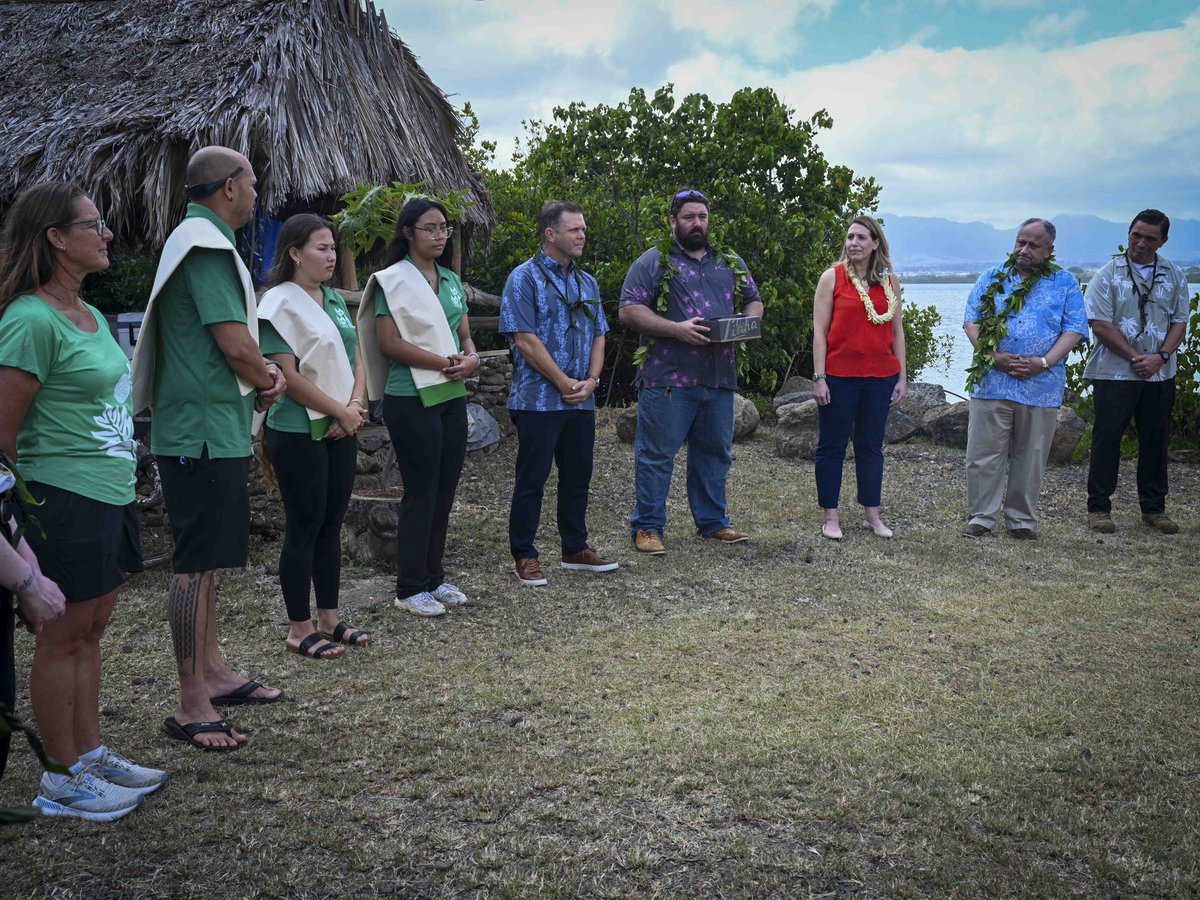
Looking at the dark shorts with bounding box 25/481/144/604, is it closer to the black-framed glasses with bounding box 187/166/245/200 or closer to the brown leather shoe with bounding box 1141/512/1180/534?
the black-framed glasses with bounding box 187/166/245/200

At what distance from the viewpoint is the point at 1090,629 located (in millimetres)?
4691

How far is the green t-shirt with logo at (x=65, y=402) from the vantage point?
2.66m

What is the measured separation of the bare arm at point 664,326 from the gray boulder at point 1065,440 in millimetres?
4644

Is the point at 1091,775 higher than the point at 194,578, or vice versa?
the point at 194,578

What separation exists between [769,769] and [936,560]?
10.1 feet

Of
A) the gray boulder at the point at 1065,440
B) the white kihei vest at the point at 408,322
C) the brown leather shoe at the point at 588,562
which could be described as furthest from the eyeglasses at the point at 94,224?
the gray boulder at the point at 1065,440

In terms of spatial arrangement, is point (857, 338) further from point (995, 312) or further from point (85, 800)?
point (85, 800)

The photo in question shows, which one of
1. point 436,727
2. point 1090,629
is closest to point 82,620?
point 436,727

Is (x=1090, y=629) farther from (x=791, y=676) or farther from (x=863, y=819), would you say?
(x=863, y=819)

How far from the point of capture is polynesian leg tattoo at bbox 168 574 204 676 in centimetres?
328

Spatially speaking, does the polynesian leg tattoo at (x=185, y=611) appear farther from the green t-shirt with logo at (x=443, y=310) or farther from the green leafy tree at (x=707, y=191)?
the green leafy tree at (x=707, y=191)

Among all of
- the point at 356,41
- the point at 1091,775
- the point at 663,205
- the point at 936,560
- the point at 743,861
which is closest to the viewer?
the point at 743,861

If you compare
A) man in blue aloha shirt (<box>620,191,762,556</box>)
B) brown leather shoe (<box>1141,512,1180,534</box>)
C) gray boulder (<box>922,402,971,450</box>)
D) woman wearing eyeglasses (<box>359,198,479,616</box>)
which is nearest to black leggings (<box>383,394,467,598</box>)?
woman wearing eyeglasses (<box>359,198,479,616</box>)

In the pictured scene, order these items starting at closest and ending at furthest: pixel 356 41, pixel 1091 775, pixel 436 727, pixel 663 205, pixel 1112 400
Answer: pixel 1091 775 → pixel 436 727 → pixel 1112 400 → pixel 356 41 → pixel 663 205
